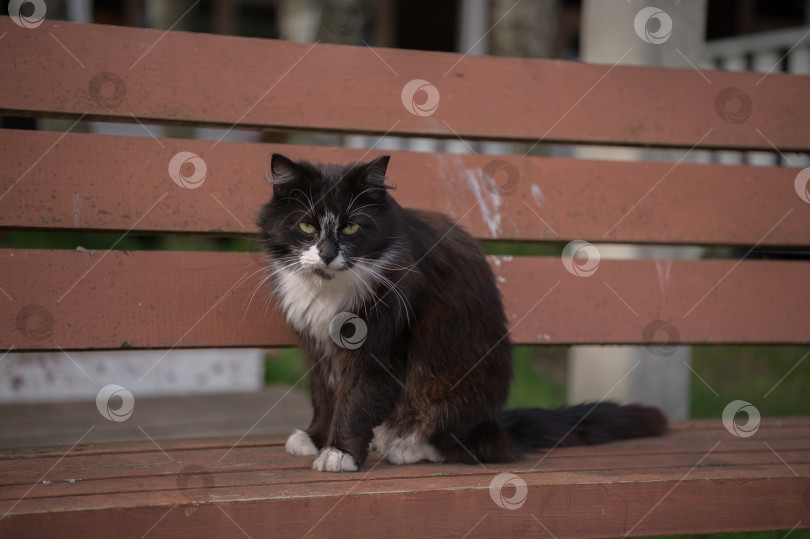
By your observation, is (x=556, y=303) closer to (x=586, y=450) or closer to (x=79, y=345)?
(x=586, y=450)

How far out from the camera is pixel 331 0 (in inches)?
238

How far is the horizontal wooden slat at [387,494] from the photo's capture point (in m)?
1.50

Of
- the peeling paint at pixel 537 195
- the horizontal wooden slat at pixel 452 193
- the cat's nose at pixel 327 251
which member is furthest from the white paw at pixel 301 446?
the peeling paint at pixel 537 195

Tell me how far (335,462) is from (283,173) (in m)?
0.74

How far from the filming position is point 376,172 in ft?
6.50

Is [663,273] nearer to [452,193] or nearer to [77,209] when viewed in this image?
[452,193]

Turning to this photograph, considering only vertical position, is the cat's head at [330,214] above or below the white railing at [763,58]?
below

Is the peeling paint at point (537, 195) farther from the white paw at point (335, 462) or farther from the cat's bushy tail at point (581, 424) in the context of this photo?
the white paw at point (335, 462)

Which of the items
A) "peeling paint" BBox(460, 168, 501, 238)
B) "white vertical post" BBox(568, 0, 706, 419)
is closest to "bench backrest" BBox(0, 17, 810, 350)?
"peeling paint" BBox(460, 168, 501, 238)

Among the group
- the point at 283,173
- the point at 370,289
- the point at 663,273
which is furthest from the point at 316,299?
the point at 663,273

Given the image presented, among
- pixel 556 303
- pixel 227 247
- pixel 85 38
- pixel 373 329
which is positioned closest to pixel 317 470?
pixel 373 329

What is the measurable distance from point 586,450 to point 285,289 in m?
0.96

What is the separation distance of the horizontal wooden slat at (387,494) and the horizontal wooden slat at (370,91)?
1.01 meters

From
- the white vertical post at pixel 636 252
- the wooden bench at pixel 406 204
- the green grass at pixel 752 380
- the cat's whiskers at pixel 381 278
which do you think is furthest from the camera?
the green grass at pixel 752 380
